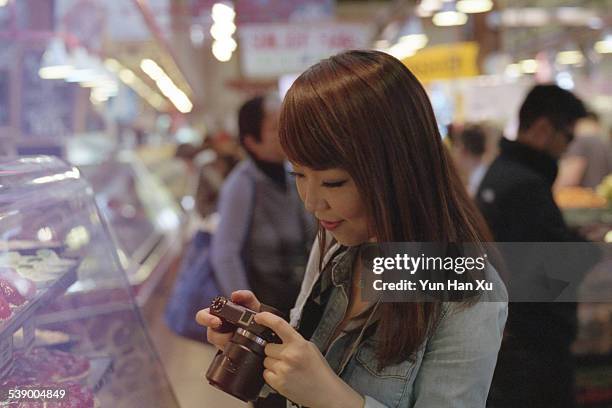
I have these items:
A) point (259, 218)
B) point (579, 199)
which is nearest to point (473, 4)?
point (579, 199)

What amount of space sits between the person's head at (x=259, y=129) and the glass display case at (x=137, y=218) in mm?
2284

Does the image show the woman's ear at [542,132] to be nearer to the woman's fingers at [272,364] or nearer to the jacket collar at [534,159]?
the jacket collar at [534,159]

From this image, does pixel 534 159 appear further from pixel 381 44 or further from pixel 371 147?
pixel 381 44

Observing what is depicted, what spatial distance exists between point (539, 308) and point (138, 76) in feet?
30.7

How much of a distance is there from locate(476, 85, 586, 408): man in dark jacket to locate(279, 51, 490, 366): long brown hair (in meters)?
0.32

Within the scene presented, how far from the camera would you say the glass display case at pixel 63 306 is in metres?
1.50

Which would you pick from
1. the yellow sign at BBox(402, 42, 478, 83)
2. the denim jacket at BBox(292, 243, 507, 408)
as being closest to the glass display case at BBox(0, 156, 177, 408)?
the denim jacket at BBox(292, 243, 507, 408)

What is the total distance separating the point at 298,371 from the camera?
1.11m

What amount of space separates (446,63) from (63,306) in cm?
723

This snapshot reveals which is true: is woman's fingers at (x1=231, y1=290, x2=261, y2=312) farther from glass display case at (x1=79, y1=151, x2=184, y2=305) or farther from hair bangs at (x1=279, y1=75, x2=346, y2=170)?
glass display case at (x1=79, y1=151, x2=184, y2=305)

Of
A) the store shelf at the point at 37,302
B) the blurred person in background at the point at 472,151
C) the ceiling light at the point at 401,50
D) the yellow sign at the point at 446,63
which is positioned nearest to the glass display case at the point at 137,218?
the blurred person in background at the point at 472,151

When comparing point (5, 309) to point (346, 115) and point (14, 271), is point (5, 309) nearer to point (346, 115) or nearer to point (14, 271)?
point (14, 271)

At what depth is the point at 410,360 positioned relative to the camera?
1.21m

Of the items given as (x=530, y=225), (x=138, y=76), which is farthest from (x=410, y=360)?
(x=138, y=76)
